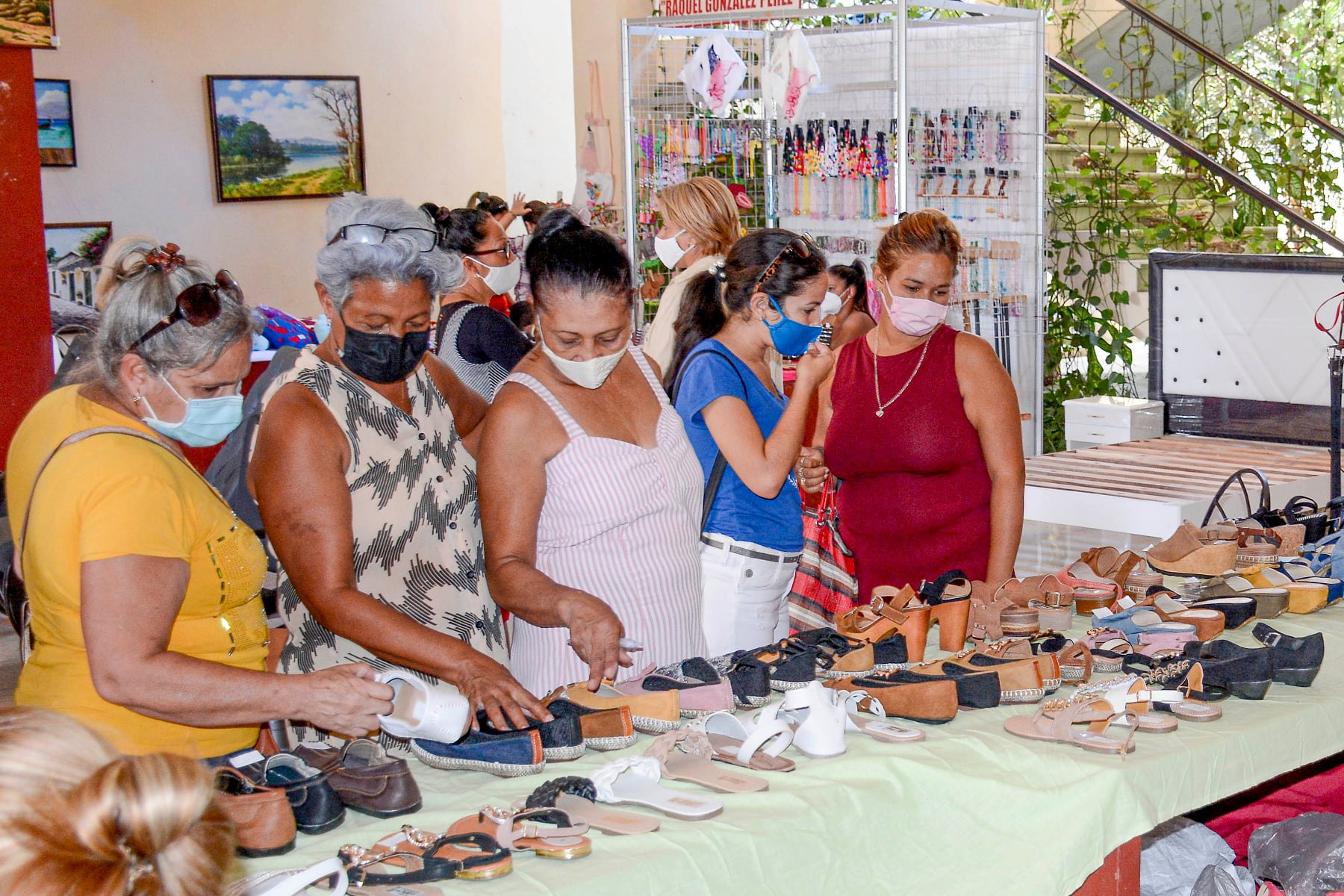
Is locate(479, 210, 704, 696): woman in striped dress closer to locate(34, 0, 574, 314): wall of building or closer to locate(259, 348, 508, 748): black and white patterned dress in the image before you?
locate(259, 348, 508, 748): black and white patterned dress

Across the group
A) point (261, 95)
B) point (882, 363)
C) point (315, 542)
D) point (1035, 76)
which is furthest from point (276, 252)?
point (315, 542)

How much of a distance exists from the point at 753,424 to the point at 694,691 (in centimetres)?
69

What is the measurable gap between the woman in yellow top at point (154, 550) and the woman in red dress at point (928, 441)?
1459 mm

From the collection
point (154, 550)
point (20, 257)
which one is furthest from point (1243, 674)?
point (20, 257)

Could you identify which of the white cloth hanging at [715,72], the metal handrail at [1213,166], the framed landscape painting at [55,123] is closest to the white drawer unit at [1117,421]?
the white cloth hanging at [715,72]

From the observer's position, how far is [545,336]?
7.46 ft

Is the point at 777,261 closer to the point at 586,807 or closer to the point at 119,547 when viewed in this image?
the point at 586,807

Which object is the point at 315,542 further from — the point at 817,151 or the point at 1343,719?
the point at 817,151

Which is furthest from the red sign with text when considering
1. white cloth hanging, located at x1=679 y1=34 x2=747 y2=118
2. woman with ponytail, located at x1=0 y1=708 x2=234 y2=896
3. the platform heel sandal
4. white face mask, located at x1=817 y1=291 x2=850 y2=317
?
woman with ponytail, located at x1=0 y1=708 x2=234 y2=896

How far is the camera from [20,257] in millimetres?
4031

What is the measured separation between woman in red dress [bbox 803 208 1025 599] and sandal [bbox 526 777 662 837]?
1321 mm

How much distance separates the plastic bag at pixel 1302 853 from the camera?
7.18ft

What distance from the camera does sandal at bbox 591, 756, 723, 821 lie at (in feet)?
5.66

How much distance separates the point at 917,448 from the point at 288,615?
1.40 meters
